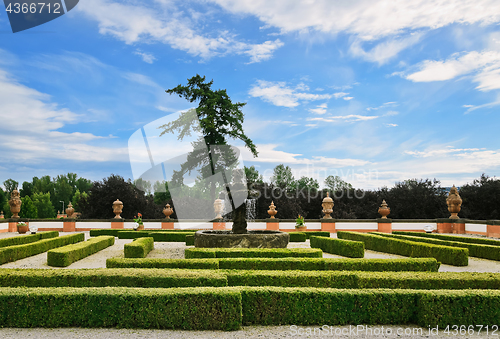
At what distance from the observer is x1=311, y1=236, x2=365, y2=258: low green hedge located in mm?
11562

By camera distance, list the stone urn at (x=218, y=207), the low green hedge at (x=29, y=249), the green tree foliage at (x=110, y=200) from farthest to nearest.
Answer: the green tree foliage at (x=110, y=200), the stone urn at (x=218, y=207), the low green hedge at (x=29, y=249)

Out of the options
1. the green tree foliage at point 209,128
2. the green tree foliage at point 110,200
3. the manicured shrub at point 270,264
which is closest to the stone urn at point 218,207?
the green tree foliage at point 209,128

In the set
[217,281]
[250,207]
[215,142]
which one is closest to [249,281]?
[217,281]

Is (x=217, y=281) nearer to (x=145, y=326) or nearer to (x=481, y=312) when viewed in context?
(x=145, y=326)

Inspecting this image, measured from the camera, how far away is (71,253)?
10.5m

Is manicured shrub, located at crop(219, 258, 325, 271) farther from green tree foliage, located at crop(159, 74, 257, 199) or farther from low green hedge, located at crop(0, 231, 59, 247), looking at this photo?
green tree foliage, located at crop(159, 74, 257, 199)

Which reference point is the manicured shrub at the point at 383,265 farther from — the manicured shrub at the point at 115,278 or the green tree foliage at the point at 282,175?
the green tree foliage at the point at 282,175

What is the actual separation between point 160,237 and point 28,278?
987 centimetres

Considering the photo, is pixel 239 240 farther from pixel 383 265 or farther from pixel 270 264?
pixel 383 265

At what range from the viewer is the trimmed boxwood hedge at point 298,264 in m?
8.27

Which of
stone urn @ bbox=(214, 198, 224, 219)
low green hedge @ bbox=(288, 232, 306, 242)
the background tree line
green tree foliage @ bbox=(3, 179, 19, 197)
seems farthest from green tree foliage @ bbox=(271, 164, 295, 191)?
green tree foliage @ bbox=(3, 179, 19, 197)

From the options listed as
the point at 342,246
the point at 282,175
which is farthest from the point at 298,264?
the point at 282,175

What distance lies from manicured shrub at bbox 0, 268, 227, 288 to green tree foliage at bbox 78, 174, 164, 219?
88.6ft

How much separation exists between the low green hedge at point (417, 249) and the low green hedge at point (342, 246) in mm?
1815
